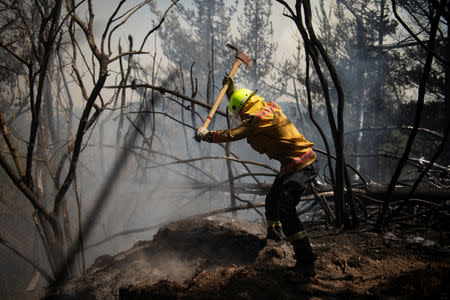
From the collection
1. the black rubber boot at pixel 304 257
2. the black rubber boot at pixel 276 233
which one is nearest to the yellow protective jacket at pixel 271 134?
the black rubber boot at pixel 276 233

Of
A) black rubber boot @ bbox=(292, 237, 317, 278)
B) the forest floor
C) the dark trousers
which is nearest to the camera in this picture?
the forest floor

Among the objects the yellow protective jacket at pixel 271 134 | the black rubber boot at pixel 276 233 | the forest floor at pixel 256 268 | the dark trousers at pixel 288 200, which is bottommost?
the forest floor at pixel 256 268

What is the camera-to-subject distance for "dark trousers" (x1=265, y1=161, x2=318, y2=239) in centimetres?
254

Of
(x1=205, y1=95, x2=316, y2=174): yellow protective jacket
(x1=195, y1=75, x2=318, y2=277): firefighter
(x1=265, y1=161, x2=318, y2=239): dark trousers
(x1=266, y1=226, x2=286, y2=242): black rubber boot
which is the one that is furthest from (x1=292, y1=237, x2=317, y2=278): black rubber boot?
(x1=205, y1=95, x2=316, y2=174): yellow protective jacket

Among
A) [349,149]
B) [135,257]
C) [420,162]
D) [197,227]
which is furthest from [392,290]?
[349,149]

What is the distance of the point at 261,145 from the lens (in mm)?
2771

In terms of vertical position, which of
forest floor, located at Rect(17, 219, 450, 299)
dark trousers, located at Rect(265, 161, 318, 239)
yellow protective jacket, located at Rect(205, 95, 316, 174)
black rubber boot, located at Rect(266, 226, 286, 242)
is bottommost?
forest floor, located at Rect(17, 219, 450, 299)

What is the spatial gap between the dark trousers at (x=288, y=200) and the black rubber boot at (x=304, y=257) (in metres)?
0.12

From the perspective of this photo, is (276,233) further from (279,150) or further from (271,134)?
(271,134)

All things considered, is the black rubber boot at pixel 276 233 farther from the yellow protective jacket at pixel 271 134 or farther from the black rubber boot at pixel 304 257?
the yellow protective jacket at pixel 271 134

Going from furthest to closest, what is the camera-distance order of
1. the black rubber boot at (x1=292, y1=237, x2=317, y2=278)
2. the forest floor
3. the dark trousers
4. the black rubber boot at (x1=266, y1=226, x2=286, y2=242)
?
the black rubber boot at (x1=266, y1=226, x2=286, y2=242), the dark trousers, the black rubber boot at (x1=292, y1=237, x2=317, y2=278), the forest floor

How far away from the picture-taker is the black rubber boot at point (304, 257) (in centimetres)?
227

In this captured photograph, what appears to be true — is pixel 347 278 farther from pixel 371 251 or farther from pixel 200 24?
pixel 200 24

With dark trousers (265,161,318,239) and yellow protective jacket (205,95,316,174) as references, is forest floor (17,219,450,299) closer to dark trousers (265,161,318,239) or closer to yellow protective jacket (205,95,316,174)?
dark trousers (265,161,318,239)
